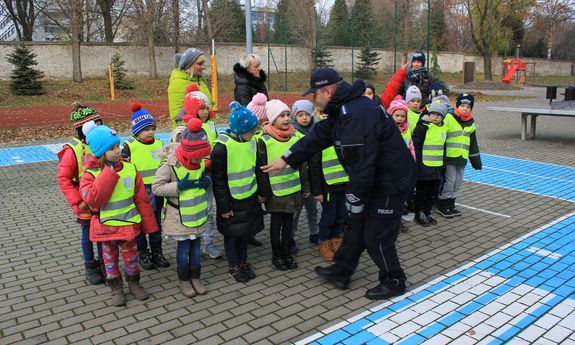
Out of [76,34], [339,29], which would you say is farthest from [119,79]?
[339,29]

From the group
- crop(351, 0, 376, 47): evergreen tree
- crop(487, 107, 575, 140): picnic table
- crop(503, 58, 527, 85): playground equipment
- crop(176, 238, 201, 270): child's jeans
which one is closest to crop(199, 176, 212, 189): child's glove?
crop(176, 238, 201, 270): child's jeans

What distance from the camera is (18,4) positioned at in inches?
1463

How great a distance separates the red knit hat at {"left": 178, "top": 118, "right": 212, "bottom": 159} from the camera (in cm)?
390

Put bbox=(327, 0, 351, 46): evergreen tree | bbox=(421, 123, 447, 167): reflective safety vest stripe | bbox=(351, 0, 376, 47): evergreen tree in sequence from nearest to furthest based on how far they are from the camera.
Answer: bbox=(421, 123, 447, 167): reflective safety vest stripe → bbox=(351, 0, 376, 47): evergreen tree → bbox=(327, 0, 351, 46): evergreen tree

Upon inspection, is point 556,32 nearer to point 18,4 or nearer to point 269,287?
point 18,4

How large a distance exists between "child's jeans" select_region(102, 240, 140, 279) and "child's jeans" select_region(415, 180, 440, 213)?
11.4ft

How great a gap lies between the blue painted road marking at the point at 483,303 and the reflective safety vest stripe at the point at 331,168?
135cm

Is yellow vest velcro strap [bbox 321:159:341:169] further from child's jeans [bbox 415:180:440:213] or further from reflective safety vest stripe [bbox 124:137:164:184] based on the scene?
reflective safety vest stripe [bbox 124:137:164:184]

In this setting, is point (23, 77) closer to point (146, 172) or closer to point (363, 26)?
point (363, 26)

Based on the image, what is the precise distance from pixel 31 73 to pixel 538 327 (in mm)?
25319

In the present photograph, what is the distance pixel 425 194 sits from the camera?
5.97 meters

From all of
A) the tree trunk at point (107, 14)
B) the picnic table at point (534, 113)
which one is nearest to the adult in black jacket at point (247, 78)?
the picnic table at point (534, 113)

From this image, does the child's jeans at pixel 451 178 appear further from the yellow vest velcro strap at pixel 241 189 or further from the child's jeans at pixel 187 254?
the child's jeans at pixel 187 254

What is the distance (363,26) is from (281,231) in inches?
912
